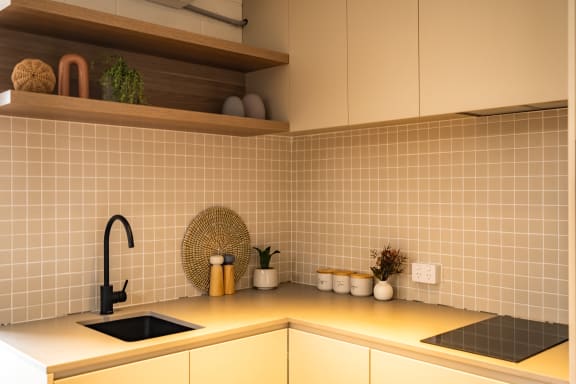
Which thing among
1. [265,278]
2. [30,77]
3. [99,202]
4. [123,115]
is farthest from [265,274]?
[30,77]

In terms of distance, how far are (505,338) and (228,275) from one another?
1.31 metres

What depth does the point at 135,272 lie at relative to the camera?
2.53m

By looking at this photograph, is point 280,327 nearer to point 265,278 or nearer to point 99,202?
point 265,278

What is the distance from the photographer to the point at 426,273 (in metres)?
2.53

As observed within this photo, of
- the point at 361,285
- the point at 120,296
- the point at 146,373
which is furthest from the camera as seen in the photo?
the point at 361,285

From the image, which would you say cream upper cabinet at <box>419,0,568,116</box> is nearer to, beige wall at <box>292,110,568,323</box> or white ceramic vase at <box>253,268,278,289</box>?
beige wall at <box>292,110,568,323</box>

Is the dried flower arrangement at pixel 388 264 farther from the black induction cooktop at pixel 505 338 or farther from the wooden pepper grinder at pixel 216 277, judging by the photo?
the wooden pepper grinder at pixel 216 277

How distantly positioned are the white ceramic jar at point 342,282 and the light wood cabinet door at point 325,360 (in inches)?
22.2

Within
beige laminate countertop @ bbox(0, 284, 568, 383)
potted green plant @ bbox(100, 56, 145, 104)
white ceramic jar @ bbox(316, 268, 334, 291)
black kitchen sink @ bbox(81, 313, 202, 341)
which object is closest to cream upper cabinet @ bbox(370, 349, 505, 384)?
beige laminate countertop @ bbox(0, 284, 568, 383)

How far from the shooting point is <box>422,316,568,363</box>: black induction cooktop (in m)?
1.82

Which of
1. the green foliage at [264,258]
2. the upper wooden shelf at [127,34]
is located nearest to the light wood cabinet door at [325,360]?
the green foliage at [264,258]

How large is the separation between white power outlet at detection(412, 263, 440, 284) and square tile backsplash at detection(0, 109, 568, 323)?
0.04 metres

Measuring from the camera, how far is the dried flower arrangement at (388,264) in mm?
2605

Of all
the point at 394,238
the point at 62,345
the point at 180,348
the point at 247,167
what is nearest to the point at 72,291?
the point at 62,345
